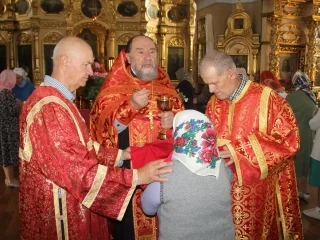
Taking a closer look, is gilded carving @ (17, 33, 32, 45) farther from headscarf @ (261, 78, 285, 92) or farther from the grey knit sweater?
the grey knit sweater

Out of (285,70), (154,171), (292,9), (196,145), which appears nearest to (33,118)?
(154,171)

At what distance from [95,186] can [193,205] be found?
55 centimetres

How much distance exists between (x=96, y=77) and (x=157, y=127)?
3.14 meters

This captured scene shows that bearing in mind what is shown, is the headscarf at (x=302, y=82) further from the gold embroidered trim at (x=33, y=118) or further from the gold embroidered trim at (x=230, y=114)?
the gold embroidered trim at (x=33, y=118)

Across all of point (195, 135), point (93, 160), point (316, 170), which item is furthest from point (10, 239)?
point (316, 170)

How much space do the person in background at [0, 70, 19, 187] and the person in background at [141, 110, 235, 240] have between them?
4.56 m

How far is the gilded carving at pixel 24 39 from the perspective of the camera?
508 inches

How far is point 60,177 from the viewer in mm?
1761

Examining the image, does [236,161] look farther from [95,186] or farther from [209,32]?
[209,32]

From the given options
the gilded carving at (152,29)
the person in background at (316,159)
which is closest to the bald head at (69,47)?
the person in background at (316,159)

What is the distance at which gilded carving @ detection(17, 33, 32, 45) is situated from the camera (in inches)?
508

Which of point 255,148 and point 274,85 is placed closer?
point 255,148

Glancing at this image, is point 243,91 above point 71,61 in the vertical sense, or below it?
below

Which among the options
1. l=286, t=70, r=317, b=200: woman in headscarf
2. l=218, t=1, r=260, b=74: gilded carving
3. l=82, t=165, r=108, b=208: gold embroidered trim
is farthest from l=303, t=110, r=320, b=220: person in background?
l=218, t=1, r=260, b=74: gilded carving
